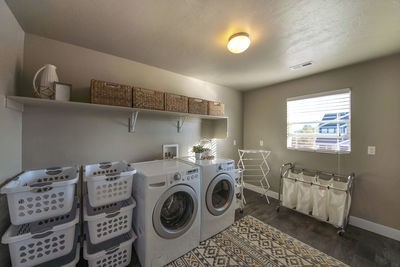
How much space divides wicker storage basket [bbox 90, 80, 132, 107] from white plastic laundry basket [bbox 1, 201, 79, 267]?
1097 mm

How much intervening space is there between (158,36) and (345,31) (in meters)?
1.86

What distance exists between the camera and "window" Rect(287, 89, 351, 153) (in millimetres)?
2219

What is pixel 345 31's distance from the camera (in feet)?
4.66

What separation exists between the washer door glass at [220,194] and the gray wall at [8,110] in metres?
1.75

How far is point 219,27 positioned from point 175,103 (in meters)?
0.99

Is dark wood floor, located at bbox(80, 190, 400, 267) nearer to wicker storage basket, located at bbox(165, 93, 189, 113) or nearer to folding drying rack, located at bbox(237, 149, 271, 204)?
folding drying rack, located at bbox(237, 149, 271, 204)

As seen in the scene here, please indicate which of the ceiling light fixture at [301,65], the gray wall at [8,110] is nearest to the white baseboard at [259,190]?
the ceiling light fixture at [301,65]

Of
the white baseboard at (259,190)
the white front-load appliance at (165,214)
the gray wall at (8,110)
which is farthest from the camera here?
the white baseboard at (259,190)

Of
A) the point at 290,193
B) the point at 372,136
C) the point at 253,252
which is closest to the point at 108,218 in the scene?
the point at 253,252

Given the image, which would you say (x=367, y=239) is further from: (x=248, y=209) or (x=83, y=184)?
(x=83, y=184)

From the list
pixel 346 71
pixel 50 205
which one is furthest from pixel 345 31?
pixel 50 205

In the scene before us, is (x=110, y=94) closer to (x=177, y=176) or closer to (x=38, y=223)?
(x=177, y=176)

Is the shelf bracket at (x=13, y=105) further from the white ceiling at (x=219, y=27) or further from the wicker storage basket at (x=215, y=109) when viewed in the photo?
the wicker storage basket at (x=215, y=109)

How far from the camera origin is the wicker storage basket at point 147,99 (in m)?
1.68
